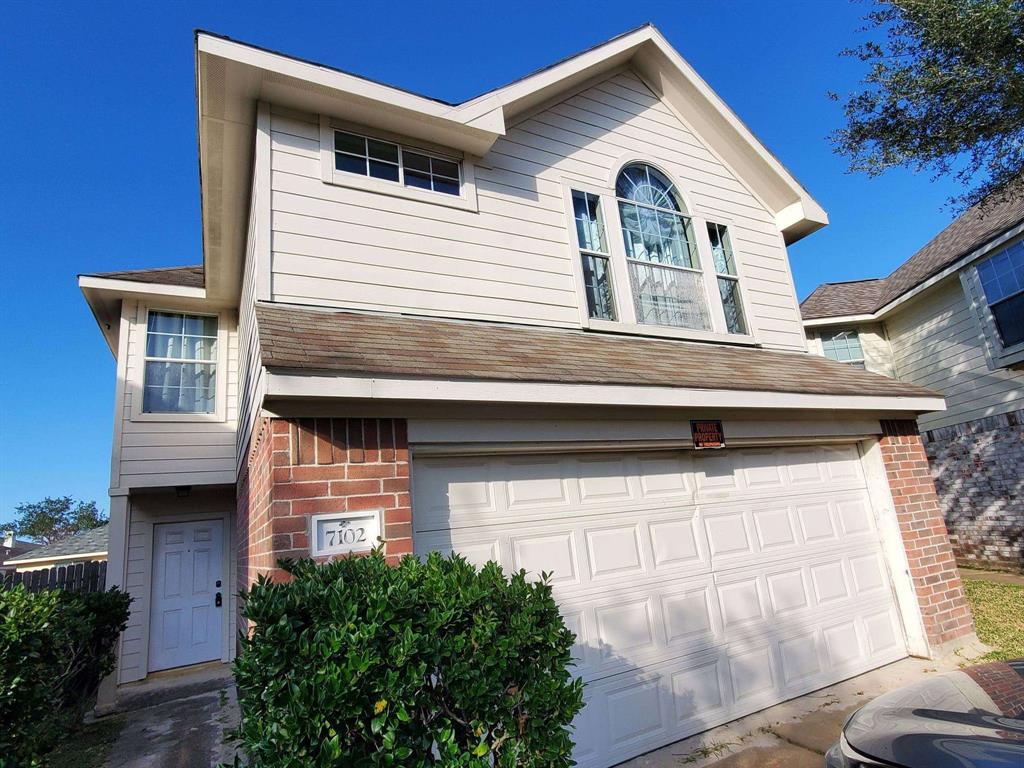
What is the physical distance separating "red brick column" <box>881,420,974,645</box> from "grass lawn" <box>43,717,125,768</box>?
26.8 ft

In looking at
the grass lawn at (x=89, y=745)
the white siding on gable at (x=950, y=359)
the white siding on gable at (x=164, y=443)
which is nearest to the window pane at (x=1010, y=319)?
the white siding on gable at (x=950, y=359)

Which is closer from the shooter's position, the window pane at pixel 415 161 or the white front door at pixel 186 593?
the window pane at pixel 415 161

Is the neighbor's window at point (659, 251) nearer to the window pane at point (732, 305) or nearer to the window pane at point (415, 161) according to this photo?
the window pane at point (732, 305)

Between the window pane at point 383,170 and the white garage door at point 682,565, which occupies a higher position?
the window pane at point 383,170

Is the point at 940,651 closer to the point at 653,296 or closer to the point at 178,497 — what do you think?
the point at 653,296

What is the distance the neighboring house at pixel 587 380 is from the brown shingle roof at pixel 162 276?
1456 mm

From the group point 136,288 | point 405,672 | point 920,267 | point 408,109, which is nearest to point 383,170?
point 408,109

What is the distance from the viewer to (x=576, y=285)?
5617 millimetres

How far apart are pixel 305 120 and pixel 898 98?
23.5 feet

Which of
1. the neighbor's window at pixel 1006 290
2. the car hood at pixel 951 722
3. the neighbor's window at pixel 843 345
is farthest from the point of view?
the neighbor's window at pixel 843 345

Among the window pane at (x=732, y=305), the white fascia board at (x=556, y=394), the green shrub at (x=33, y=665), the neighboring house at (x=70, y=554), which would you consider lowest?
the green shrub at (x=33, y=665)

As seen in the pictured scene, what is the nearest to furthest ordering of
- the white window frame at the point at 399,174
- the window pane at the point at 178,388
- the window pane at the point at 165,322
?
the white window frame at the point at 399,174 → the window pane at the point at 178,388 → the window pane at the point at 165,322

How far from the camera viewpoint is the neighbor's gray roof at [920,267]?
1029cm

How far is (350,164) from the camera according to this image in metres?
4.93
